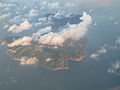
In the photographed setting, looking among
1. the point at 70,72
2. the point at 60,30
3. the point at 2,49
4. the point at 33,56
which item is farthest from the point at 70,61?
the point at 60,30

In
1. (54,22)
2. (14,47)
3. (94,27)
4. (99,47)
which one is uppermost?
(54,22)

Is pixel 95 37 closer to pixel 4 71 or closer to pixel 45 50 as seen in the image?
pixel 45 50

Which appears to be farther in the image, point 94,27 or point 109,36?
point 94,27

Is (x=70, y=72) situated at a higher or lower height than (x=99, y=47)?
lower

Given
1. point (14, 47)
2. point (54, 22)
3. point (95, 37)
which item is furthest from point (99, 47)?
point (54, 22)

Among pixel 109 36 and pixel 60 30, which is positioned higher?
pixel 60 30

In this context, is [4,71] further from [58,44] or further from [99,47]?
[99,47]

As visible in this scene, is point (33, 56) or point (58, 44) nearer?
point (33, 56)

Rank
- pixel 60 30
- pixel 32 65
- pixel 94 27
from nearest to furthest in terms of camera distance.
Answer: pixel 32 65, pixel 94 27, pixel 60 30

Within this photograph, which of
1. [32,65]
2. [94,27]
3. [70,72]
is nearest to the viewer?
[70,72]
